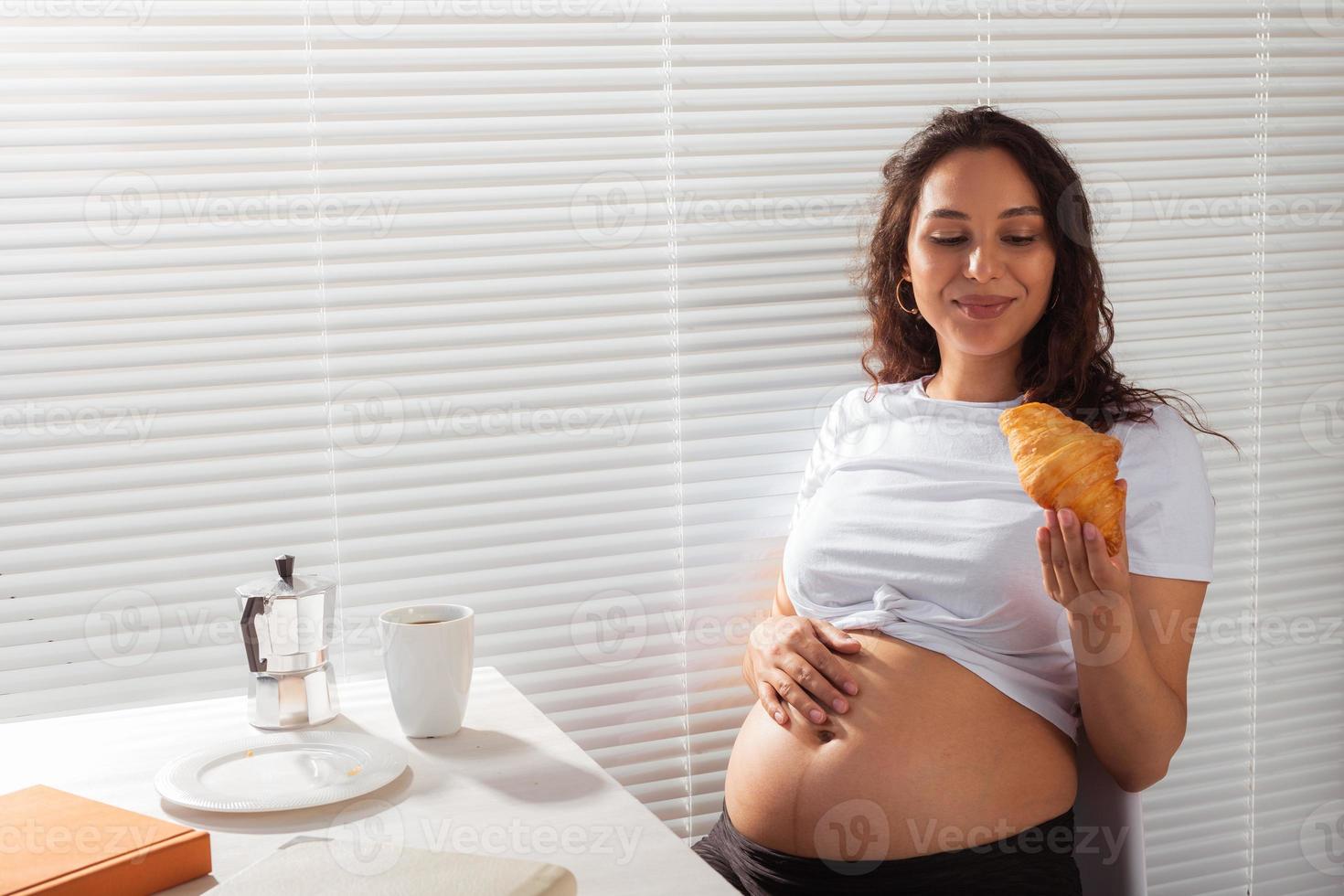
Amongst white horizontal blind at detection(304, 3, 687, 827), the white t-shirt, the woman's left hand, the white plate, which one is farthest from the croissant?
the white plate

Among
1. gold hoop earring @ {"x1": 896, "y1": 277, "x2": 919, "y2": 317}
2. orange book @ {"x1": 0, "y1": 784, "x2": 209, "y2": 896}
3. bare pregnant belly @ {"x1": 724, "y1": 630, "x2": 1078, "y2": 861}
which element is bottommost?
bare pregnant belly @ {"x1": 724, "y1": 630, "x2": 1078, "y2": 861}

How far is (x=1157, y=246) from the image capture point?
1839 millimetres

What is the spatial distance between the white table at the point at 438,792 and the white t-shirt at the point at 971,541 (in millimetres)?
456

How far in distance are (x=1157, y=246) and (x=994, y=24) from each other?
0.45 m

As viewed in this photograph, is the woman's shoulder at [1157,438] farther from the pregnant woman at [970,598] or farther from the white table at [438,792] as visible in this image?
the white table at [438,792]

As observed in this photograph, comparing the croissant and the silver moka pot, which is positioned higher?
the croissant

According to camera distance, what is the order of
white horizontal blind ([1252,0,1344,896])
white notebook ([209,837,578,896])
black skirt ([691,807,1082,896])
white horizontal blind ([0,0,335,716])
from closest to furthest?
1. white notebook ([209,837,578,896])
2. black skirt ([691,807,1082,896])
3. white horizontal blind ([0,0,335,716])
4. white horizontal blind ([1252,0,1344,896])

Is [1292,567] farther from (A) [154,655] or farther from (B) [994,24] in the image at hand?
(A) [154,655]

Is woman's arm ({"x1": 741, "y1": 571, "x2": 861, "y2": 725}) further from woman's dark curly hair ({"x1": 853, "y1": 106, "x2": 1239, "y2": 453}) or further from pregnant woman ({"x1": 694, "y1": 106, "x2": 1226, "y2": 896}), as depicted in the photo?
woman's dark curly hair ({"x1": 853, "y1": 106, "x2": 1239, "y2": 453})

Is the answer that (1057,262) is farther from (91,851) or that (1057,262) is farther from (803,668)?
(91,851)

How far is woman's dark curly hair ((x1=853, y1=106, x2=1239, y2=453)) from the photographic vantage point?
4.78 feet

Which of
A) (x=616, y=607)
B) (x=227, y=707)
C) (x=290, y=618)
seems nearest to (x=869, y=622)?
(x=616, y=607)

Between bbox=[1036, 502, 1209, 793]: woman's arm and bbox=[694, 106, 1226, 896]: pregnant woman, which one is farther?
bbox=[694, 106, 1226, 896]: pregnant woman

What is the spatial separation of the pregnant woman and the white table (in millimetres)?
343
